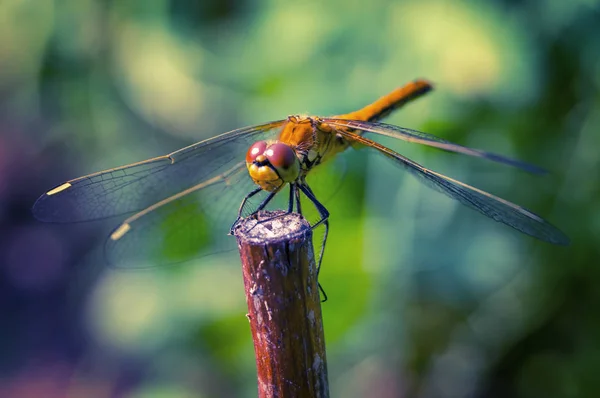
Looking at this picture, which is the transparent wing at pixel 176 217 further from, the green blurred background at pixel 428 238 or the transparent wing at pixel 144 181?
the green blurred background at pixel 428 238

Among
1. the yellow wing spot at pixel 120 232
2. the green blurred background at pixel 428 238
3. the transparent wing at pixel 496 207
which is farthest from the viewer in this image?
the green blurred background at pixel 428 238

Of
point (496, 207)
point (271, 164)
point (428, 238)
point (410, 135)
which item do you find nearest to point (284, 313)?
point (271, 164)

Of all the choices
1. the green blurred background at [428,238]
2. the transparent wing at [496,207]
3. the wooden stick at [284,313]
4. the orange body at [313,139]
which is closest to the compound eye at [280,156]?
the orange body at [313,139]

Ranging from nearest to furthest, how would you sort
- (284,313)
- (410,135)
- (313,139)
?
(284,313) → (410,135) → (313,139)

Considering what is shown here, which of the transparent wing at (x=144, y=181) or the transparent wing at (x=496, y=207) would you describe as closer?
the transparent wing at (x=496, y=207)

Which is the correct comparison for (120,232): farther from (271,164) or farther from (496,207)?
(496,207)

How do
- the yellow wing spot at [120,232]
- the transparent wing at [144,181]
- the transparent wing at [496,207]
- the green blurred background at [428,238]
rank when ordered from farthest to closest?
1. the green blurred background at [428,238]
2. the yellow wing spot at [120,232]
3. the transparent wing at [144,181]
4. the transparent wing at [496,207]
